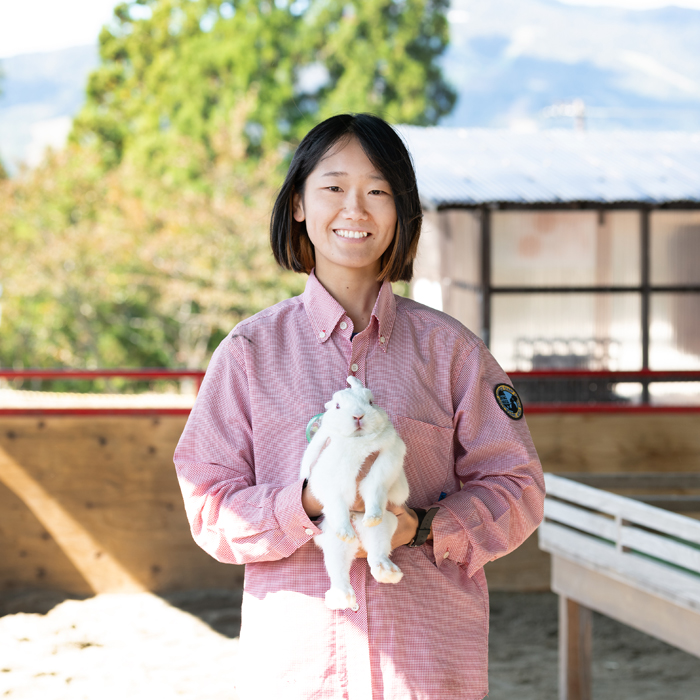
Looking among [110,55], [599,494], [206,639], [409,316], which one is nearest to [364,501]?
[409,316]

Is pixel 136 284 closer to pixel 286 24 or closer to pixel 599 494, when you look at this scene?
pixel 286 24

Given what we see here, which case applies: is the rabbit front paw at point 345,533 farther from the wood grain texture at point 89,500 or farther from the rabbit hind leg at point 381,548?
the wood grain texture at point 89,500

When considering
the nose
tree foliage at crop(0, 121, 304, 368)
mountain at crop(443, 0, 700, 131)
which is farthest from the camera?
mountain at crop(443, 0, 700, 131)

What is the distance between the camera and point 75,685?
418 centimetres

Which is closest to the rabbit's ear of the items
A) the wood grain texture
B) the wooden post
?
the wooden post

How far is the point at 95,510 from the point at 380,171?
4.35 metres

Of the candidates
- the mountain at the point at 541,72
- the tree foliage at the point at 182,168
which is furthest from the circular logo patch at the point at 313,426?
the mountain at the point at 541,72

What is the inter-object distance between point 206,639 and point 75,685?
816mm

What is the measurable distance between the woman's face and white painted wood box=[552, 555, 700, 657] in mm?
2092

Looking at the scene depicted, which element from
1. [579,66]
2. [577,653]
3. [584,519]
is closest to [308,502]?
[584,519]

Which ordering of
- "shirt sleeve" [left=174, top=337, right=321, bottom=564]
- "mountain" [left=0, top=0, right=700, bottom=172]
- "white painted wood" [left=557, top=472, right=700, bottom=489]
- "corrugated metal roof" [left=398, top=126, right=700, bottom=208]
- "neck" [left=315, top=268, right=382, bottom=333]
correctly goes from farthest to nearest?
"mountain" [left=0, top=0, right=700, bottom=172] → "corrugated metal roof" [left=398, top=126, right=700, bottom=208] → "white painted wood" [left=557, top=472, right=700, bottom=489] → "neck" [left=315, top=268, right=382, bottom=333] → "shirt sleeve" [left=174, top=337, right=321, bottom=564]

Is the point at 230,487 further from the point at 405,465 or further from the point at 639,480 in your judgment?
the point at 639,480

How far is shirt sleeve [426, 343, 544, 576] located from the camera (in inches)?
60.0

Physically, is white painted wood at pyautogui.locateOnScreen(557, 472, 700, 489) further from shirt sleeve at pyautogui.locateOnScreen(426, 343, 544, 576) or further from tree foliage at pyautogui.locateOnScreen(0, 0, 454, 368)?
tree foliage at pyautogui.locateOnScreen(0, 0, 454, 368)
